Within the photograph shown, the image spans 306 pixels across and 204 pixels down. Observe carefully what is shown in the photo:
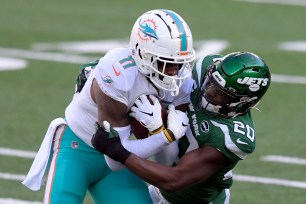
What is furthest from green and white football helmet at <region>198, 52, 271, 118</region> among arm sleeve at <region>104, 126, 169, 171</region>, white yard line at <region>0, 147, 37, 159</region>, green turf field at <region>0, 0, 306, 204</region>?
white yard line at <region>0, 147, 37, 159</region>

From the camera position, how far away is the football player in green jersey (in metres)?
5.38

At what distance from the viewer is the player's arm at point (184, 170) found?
538 cm

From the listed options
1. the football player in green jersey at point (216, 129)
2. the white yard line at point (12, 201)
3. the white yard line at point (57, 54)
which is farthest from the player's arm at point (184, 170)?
the white yard line at point (57, 54)

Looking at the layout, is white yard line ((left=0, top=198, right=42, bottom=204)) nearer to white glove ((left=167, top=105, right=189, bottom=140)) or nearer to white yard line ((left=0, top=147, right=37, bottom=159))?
white yard line ((left=0, top=147, right=37, bottom=159))

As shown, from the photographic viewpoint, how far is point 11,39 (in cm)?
1281

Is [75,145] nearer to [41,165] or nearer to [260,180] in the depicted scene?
[41,165]

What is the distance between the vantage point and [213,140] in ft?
18.1

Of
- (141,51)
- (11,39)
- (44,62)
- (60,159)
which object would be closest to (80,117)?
(60,159)

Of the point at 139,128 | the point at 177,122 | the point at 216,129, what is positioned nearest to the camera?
the point at 177,122

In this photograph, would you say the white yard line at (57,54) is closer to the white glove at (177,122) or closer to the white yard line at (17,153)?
the white yard line at (17,153)

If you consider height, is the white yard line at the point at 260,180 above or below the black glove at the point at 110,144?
below

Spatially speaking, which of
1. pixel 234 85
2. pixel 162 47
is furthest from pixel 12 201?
pixel 234 85

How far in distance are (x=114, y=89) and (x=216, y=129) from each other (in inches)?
27.0

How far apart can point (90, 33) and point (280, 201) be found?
6.62 metres
